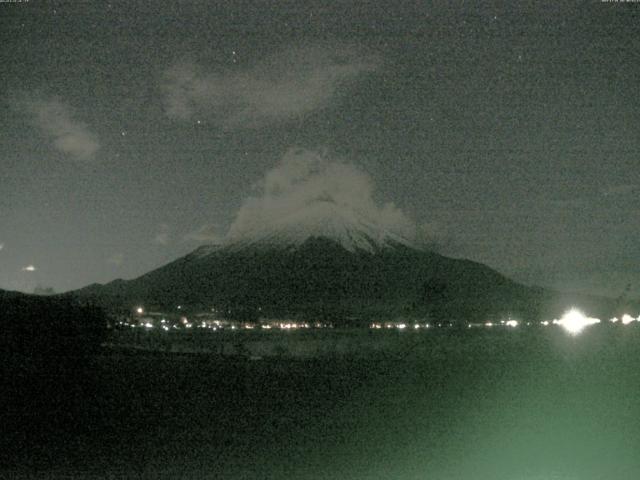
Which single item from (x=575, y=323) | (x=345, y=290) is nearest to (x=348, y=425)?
(x=575, y=323)

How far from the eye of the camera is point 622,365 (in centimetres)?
2228

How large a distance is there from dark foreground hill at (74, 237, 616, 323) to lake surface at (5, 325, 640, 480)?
85374 millimetres

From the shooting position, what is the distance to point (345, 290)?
544 ft

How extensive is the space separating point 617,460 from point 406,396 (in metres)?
6.95

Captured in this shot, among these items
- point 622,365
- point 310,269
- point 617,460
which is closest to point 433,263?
point 310,269

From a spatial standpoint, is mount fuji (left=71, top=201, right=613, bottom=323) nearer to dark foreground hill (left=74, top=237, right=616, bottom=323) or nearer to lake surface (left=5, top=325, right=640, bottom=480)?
dark foreground hill (left=74, top=237, right=616, bottom=323)

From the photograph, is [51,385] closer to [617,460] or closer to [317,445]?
[317,445]

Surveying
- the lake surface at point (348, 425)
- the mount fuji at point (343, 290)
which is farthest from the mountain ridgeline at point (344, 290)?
the lake surface at point (348, 425)

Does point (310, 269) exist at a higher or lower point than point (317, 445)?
higher

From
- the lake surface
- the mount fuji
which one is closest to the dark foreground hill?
the mount fuji

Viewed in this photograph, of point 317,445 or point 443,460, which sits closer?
point 443,460

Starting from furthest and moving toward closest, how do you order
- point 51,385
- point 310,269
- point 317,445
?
point 310,269 < point 51,385 < point 317,445

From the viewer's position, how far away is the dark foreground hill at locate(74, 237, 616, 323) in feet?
406

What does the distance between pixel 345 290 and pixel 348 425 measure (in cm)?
15205
